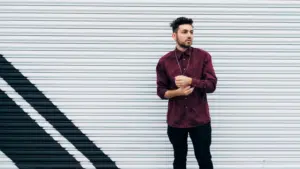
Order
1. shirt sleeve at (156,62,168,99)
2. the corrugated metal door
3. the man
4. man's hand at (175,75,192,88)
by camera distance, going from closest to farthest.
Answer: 1. man's hand at (175,75,192,88)
2. the man
3. shirt sleeve at (156,62,168,99)
4. the corrugated metal door

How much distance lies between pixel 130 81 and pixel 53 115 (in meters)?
1.00

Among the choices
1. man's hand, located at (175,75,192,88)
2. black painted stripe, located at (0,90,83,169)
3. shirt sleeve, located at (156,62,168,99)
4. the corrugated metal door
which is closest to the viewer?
man's hand, located at (175,75,192,88)

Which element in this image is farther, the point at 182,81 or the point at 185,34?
the point at 185,34

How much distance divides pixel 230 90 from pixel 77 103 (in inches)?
71.0

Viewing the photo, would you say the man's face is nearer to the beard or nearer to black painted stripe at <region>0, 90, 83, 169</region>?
the beard

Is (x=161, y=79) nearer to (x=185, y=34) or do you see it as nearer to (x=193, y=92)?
(x=193, y=92)

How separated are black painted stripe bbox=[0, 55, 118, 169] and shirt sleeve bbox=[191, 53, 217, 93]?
166 centimetres

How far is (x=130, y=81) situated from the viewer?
4.27 metres

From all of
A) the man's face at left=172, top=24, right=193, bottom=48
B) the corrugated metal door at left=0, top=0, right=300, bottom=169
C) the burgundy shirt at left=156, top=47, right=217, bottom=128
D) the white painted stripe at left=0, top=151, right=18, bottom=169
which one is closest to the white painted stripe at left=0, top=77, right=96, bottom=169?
the corrugated metal door at left=0, top=0, right=300, bottom=169

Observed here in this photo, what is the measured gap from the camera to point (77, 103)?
4.29 meters

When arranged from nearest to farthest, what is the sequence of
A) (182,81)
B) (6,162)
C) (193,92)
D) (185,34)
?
(182,81) < (185,34) < (193,92) < (6,162)

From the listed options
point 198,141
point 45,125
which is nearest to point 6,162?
point 45,125

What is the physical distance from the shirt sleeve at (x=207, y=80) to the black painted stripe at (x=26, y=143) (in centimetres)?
193

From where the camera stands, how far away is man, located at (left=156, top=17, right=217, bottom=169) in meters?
3.40
